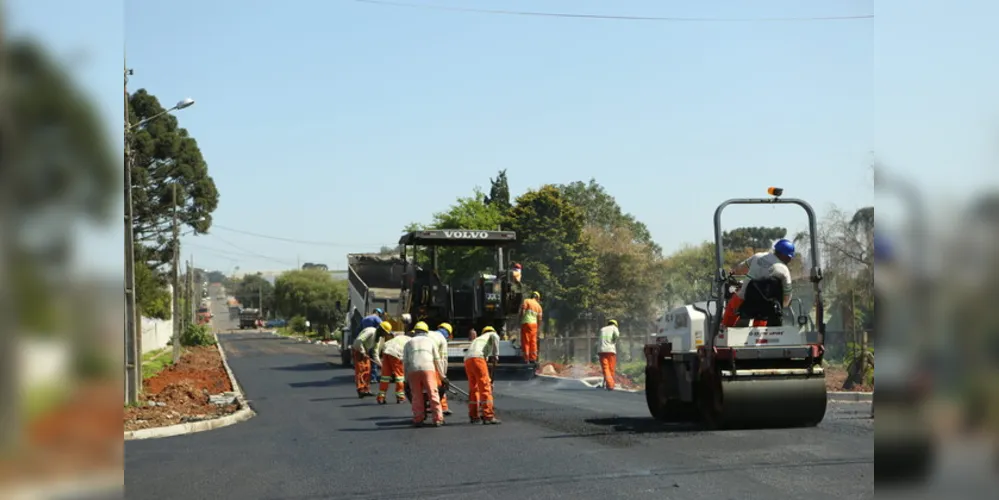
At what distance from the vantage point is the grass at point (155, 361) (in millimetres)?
24272

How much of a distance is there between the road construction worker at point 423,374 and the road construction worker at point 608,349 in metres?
5.19

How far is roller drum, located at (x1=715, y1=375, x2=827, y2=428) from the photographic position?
34.5ft

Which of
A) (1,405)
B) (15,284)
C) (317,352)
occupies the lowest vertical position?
(317,352)

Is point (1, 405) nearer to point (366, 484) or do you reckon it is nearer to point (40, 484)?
point (40, 484)

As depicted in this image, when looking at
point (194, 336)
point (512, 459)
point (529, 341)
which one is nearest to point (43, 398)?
point (512, 459)

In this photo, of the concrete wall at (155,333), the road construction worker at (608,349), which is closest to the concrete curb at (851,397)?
the road construction worker at (608,349)

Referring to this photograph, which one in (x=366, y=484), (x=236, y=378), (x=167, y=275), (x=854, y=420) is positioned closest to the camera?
(x=366, y=484)

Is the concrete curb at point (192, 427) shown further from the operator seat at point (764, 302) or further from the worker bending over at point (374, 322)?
the operator seat at point (764, 302)

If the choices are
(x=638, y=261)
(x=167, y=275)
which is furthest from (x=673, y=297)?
(x=167, y=275)

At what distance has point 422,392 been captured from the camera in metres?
13.4

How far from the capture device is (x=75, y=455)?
207 centimetres

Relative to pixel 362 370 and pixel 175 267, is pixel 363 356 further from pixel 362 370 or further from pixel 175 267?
pixel 175 267

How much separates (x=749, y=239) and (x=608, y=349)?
4.47 m

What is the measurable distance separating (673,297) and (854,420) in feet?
23.3
